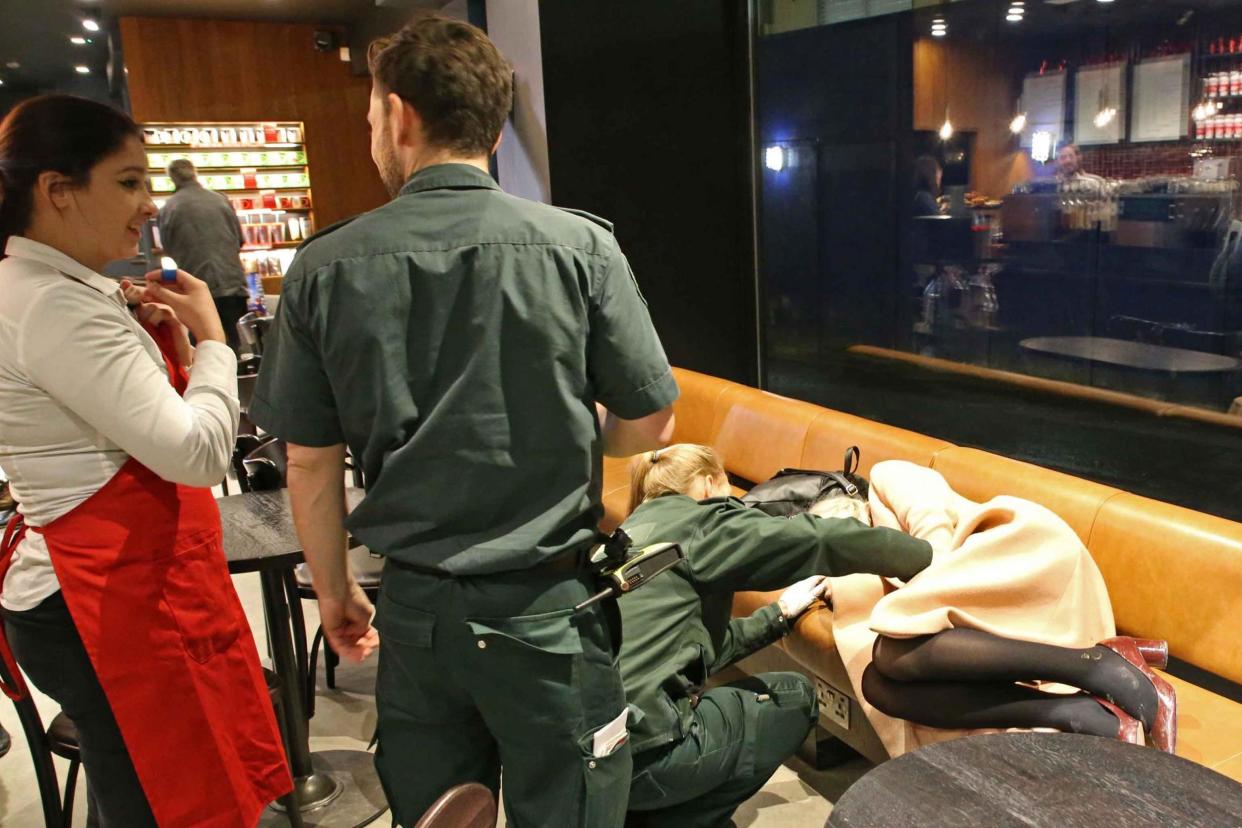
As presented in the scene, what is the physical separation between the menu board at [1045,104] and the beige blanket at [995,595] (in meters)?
1.55

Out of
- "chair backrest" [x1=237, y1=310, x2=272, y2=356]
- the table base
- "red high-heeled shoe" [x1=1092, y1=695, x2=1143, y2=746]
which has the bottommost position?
the table base

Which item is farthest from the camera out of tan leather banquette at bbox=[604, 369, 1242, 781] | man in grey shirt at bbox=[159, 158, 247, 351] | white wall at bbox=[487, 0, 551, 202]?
man in grey shirt at bbox=[159, 158, 247, 351]

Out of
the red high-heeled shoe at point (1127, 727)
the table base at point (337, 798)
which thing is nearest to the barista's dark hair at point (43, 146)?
the table base at point (337, 798)

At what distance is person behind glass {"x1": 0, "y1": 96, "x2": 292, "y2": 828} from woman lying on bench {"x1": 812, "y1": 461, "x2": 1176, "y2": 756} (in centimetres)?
136

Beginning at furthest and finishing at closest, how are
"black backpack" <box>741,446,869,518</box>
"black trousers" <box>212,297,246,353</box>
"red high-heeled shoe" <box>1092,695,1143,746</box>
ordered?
1. "black trousers" <box>212,297,246,353</box>
2. "black backpack" <box>741,446,869,518</box>
3. "red high-heeled shoe" <box>1092,695,1143,746</box>

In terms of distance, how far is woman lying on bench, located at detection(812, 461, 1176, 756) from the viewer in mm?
1871

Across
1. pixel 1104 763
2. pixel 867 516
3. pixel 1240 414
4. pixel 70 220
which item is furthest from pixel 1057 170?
pixel 70 220

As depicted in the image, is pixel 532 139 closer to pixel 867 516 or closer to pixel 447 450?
pixel 867 516

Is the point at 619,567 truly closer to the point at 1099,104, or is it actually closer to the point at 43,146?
the point at 43,146

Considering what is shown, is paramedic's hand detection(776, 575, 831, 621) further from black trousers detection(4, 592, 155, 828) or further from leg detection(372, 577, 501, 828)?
black trousers detection(4, 592, 155, 828)

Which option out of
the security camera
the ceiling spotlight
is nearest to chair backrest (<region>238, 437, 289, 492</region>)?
the ceiling spotlight

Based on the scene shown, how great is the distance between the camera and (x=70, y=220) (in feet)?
4.86

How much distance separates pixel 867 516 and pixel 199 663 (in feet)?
5.93

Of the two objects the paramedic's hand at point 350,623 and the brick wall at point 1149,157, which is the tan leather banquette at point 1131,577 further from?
the paramedic's hand at point 350,623
